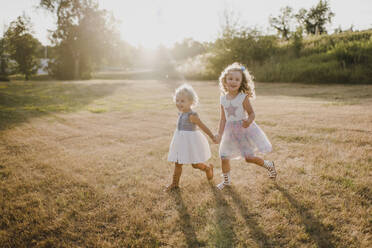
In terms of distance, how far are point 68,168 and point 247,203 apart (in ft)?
9.31

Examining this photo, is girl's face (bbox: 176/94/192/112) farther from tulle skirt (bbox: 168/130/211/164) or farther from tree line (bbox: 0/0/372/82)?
tree line (bbox: 0/0/372/82)

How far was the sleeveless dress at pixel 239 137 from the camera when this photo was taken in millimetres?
3043

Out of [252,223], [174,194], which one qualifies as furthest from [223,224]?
[174,194]

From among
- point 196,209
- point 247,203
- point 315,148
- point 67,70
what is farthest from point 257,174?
point 67,70

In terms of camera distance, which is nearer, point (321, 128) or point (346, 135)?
point (346, 135)

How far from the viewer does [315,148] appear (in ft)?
13.4

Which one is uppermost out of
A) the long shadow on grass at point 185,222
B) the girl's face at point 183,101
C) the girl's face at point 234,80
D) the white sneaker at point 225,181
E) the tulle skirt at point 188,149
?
the girl's face at point 234,80

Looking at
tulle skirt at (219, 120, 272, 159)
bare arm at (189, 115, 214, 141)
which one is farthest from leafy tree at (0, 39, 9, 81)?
tulle skirt at (219, 120, 272, 159)

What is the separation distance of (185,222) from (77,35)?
35241mm

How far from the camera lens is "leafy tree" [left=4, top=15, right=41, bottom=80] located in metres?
28.6

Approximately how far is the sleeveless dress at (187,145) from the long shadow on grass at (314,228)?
1.21 m

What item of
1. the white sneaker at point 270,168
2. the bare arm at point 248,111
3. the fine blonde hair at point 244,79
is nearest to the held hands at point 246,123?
the bare arm at point 248,111

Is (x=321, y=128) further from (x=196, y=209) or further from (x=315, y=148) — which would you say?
(x=196, y=209)

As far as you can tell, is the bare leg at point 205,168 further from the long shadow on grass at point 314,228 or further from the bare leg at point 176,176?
the long shadow on grass at point 314,228
